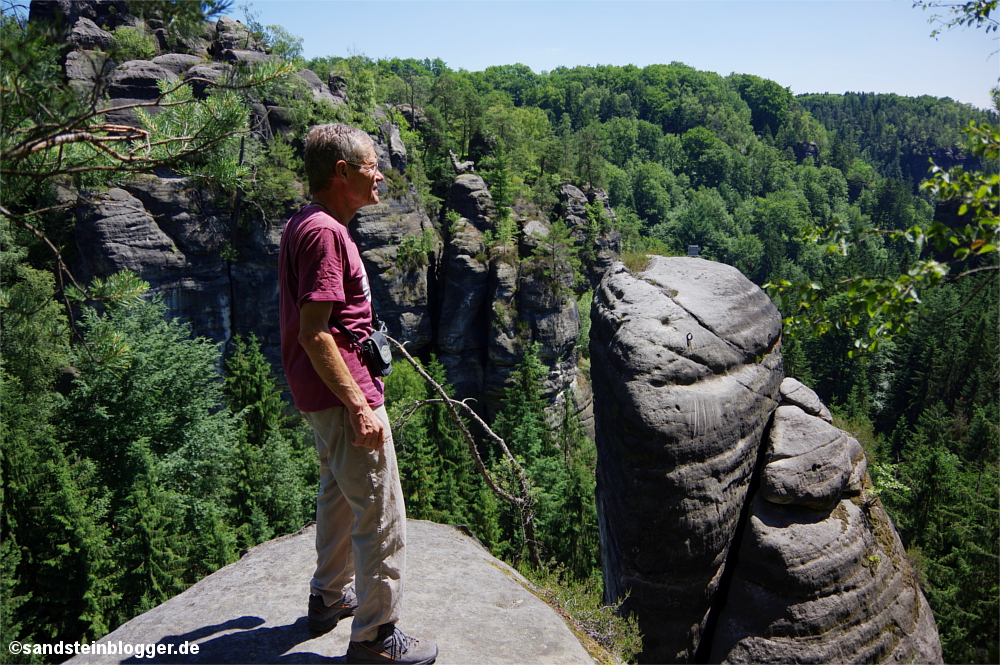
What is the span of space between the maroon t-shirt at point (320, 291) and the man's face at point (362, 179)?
17 cm

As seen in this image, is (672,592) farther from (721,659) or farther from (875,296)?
(875,296)

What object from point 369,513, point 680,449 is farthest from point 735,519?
point 369,513

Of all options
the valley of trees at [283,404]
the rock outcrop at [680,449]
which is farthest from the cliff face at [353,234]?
the rock outcrop at [680,449]

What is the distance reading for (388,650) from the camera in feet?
9.53

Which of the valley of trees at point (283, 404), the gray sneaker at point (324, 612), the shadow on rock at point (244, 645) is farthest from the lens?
the valley of trees at point (283, 404)

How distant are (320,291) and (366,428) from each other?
63 cm

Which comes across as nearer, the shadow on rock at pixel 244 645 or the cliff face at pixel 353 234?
the shadow on rock at pixel 244 645

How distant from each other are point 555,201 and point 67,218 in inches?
1160

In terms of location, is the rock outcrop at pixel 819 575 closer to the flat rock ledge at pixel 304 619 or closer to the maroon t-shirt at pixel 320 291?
the flat rock ledge at pixel 304 619

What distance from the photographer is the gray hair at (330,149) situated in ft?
9.22

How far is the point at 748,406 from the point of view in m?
7.00

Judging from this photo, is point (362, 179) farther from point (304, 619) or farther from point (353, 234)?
point (353, 234)

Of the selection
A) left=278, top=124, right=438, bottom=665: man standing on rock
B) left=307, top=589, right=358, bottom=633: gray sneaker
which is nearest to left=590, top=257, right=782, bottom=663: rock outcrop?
left=307, top=589, right=358, bottom=633: gray sneaker

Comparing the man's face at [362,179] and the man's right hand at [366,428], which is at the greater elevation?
the man's face at [362,179]
